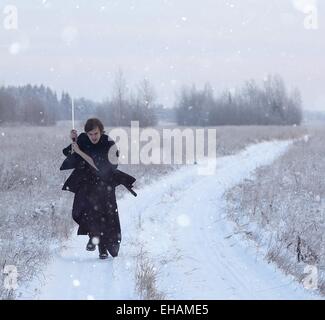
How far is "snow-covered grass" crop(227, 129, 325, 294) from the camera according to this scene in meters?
6.81

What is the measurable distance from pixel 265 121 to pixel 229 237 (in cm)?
7620

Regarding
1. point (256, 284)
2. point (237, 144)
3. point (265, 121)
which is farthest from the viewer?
point (265, 121)

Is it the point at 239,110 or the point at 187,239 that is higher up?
the point at 239,110

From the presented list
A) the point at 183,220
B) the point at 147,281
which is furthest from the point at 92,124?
the point at 183,220

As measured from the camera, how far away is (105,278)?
5.87m

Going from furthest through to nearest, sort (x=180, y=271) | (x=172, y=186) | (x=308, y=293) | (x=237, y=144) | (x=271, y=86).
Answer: (x=271, y=86) < (x=237, y=144) < (x=172, y=186) < (x=180, y=271) < (x=308, y=293)

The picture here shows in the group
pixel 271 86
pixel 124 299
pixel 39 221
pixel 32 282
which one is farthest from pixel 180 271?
pixel 271 86

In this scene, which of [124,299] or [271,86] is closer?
[124,299]

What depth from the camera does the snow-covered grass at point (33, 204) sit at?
6370mm

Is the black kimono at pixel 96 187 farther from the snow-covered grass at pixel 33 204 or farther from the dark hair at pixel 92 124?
the snow-covered grass at pixel 33 204

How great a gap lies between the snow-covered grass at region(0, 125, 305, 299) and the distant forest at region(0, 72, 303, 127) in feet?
135

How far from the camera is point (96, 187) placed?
22.7ft

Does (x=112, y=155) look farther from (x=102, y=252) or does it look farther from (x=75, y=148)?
(x=102, y=252)
